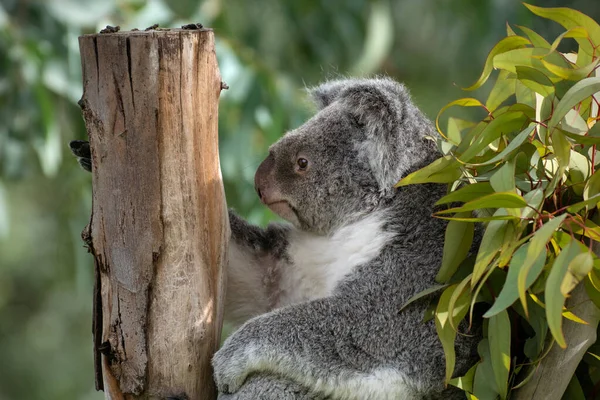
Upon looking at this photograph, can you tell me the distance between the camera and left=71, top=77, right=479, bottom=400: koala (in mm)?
2484

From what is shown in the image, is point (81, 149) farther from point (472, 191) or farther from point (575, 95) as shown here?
point (575, 95)

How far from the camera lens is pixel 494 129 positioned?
2.25 meters

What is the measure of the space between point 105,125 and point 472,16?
3.56 meters

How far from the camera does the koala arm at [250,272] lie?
297cm

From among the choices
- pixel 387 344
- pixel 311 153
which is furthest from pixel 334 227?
pixel 387 344

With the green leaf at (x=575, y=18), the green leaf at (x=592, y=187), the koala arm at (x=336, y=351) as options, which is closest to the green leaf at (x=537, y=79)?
the green leaf at (x=575, y=18)

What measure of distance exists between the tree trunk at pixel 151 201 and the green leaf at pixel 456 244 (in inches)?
26.1

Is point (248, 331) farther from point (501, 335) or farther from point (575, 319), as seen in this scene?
point (575, 319)

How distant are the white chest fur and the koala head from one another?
0.05 metres

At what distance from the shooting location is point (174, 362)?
2.41 meters

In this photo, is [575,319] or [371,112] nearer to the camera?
[575,319]

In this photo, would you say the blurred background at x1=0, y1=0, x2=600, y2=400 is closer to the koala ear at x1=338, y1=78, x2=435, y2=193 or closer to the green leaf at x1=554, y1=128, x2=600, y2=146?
the koala ear at x1=338, y1=78, x2=435, y2=193

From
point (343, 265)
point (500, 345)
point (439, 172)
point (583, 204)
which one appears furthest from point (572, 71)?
point (343, 265)

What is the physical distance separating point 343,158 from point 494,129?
2.46ft
